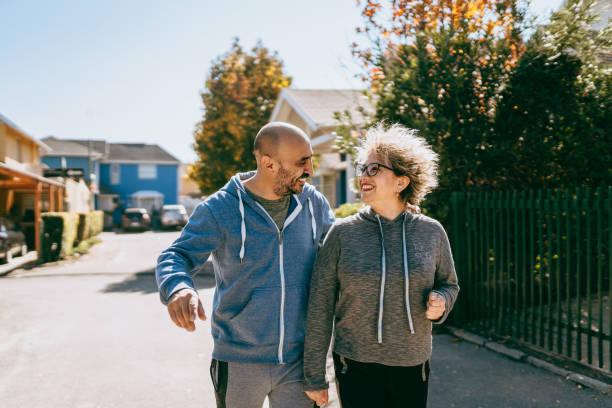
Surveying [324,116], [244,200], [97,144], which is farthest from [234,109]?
[97,144]

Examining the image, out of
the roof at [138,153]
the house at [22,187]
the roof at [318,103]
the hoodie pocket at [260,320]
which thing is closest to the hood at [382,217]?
the hoodie pocket at [260,320]

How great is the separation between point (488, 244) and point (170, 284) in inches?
188

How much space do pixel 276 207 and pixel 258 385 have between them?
0.81 m

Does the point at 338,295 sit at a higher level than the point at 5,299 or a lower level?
higher

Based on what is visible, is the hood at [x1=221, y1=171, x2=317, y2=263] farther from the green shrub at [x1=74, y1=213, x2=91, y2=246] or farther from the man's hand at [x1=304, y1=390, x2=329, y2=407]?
the green shrub at [x1=74, y1=213, x2=91, y2=246]

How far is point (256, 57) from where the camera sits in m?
26.6

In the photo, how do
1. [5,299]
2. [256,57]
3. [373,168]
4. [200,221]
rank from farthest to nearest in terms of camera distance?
[256,57]
[5,299]
[373,168]
[200,221]

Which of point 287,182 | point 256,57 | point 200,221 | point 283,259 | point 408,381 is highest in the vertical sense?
point 256,57

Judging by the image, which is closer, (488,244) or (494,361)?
(494,361)

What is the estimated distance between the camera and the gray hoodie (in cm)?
213

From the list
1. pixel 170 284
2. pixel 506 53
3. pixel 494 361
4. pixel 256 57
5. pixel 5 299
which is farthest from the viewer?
pixel 256 57

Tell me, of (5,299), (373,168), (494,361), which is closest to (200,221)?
(373,168)

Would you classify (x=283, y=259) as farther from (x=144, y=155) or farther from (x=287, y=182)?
(x=144, y=155)

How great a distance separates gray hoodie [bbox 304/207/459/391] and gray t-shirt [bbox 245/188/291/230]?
0.25 metres
